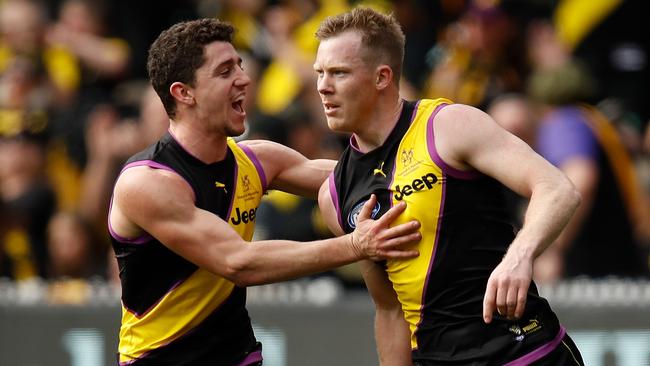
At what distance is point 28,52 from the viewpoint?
1166 cm

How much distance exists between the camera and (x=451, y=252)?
5.20 metres

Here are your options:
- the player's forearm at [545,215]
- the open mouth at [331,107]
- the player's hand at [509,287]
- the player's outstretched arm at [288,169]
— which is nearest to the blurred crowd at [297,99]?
the player's outstretched arm at [288,169]

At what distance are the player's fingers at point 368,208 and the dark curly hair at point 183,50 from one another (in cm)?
107

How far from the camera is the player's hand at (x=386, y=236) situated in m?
5.17

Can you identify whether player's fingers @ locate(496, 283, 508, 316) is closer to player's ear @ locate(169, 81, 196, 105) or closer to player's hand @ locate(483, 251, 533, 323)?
player's hand @ locate(483, 251, 533, 323)

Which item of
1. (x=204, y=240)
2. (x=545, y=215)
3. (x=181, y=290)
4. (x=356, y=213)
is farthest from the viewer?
(x=181, y=290)

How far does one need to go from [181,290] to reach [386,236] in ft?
3.63

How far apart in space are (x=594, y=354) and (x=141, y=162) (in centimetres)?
390

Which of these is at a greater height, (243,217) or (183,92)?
(183,92)

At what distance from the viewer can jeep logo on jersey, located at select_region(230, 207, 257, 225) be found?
5.85m

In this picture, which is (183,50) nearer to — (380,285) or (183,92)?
(183,92)

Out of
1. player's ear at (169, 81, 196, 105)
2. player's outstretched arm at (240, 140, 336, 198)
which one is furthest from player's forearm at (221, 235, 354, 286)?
player's ear at (169, 81, 196, 105)

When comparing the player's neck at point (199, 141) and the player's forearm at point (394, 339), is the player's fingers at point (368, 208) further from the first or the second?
the player's neck at point (199, 141)

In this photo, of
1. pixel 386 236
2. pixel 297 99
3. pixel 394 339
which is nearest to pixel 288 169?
pixel 394 339
